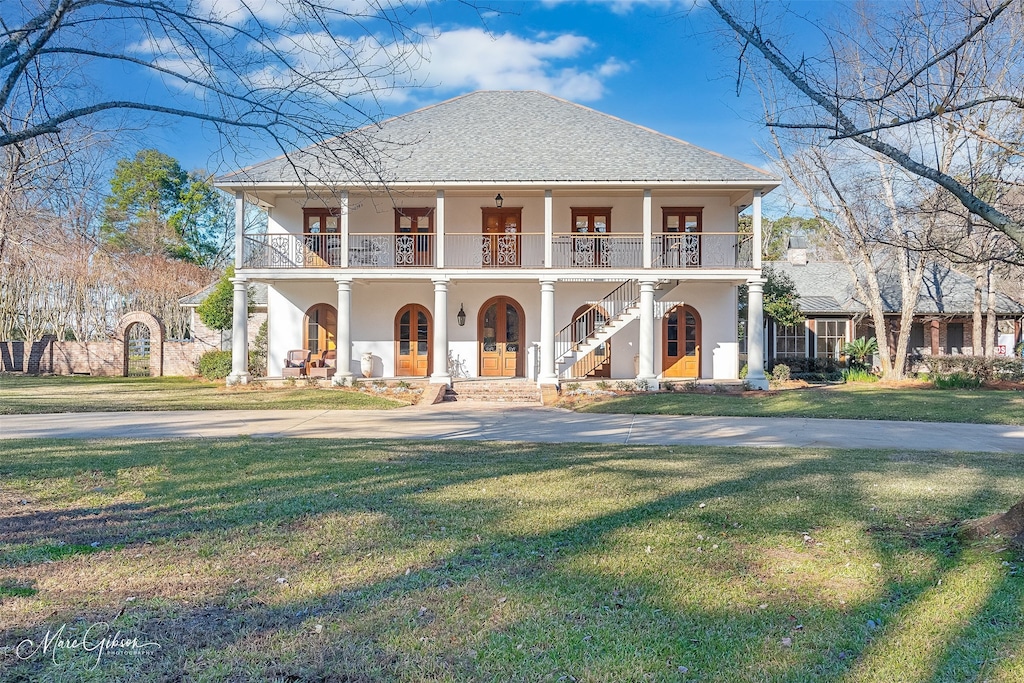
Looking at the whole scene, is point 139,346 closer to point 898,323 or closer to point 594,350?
point 594,350

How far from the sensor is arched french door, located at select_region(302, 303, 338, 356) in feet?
70.1

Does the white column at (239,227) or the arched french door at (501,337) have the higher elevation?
the white column at (239,227)

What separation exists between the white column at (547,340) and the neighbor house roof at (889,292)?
1247cm

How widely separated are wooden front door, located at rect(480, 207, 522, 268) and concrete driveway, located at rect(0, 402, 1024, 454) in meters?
7.25

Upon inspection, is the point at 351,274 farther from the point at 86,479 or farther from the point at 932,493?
the point at 932,493

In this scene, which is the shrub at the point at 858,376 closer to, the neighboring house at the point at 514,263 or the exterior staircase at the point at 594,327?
the neighboring house at the point at 514,263

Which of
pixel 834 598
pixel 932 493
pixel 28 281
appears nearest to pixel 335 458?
pixel 834 598

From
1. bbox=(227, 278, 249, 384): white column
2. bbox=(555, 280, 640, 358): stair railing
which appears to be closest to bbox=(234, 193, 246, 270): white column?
bbox=(227, 278, 249, 384): white column

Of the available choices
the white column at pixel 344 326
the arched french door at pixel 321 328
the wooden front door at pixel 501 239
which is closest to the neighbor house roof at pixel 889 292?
the wooden front door at pixel 501 239

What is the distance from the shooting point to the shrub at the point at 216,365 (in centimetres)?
2191

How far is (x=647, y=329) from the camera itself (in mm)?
18906

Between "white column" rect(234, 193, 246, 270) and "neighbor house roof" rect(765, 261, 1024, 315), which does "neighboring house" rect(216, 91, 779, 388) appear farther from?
"neighbor house roof" rect(765, 261, 1024, 315)

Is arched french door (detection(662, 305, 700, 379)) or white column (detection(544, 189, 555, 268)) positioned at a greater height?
white column (detection(544, 189, 555, 268))

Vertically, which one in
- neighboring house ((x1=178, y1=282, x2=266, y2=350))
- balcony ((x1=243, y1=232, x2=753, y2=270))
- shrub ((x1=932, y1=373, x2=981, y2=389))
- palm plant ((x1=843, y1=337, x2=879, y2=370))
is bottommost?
shrub ((x1=932, y1=373, x2=981, y2=389))
